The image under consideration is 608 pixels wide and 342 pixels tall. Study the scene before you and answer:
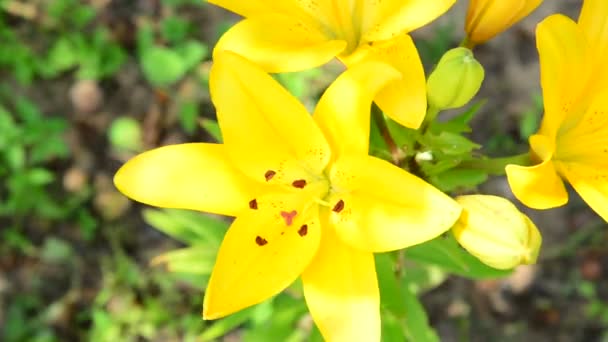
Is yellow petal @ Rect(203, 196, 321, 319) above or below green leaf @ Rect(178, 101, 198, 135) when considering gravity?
above

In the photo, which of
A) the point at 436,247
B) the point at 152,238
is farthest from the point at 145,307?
the point at 436,247

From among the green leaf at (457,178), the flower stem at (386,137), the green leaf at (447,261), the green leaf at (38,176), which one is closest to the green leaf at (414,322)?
the green leaf at (447,261)

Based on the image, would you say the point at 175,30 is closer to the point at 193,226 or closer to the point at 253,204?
the point at 193,226

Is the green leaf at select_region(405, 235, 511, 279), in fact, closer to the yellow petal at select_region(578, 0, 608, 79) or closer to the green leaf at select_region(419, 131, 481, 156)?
the green leaf at select_region(419, 131, 481, 156)

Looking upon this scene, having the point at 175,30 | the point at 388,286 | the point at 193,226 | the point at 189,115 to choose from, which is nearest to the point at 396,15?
the point at 388,286

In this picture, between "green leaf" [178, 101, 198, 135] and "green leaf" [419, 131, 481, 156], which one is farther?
"green leaf" [178, 101, 198, 135]

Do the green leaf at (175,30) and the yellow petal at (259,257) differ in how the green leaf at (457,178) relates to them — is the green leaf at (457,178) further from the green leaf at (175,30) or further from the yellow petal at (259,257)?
the green leaf at (175,30)

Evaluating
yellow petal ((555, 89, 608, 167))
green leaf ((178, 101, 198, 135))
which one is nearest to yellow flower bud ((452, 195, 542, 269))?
yellow petal ((555, 89, 608, 167))
